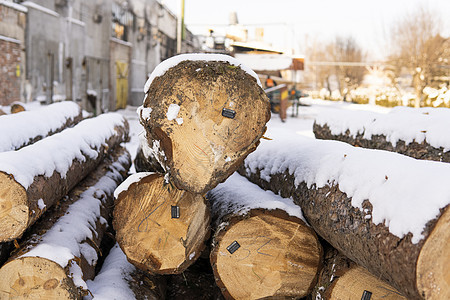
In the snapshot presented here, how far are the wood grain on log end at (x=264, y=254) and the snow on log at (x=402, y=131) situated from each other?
177 centimetres

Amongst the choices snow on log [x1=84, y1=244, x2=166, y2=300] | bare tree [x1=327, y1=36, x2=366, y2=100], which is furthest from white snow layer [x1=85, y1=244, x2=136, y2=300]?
bare tree [x1=327, y1=36, x2=366, y2=100]

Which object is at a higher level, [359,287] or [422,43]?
[422,43]

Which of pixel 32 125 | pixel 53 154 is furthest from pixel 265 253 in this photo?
pixel 32 125

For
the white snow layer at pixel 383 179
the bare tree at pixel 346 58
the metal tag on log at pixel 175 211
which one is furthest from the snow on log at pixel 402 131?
the bare tree at pixel 346 58

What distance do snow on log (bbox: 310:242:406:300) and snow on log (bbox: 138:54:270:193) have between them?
36.4 inches

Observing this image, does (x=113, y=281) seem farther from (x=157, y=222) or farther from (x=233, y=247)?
Result: (x=233, y=247)

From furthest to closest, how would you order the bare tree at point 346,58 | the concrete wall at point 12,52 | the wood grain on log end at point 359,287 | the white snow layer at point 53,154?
the bare tree at point 346,58, the concrete wall at point 12,52, the white snow layer at point 53,154, the wood grain on log end at point 359,287

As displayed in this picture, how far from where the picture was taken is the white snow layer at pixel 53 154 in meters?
2.55

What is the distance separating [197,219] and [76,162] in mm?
1330

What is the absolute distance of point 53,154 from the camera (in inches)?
122

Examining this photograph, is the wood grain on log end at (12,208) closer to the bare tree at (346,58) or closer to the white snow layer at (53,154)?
the white snow layer at (53,154)

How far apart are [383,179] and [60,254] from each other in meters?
1.97

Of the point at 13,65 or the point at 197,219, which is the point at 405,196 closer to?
the point at 197,219

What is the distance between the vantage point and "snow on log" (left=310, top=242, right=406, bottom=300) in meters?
2.43
